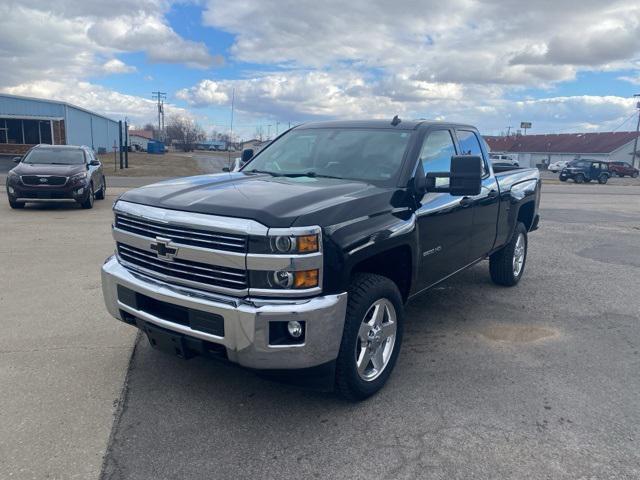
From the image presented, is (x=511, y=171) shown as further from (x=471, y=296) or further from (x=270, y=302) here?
(x=270, y=302)

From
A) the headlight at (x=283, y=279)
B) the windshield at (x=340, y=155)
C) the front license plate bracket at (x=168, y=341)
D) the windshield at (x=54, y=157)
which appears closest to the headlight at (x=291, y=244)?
the headlight at (x=283, y=279)

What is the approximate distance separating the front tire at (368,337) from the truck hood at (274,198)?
50cm

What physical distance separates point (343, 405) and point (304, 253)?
120 centimetres

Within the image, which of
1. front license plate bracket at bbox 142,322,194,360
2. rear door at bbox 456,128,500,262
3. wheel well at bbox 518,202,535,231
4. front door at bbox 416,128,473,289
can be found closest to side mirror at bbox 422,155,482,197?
front door at bbox 416,128,473,289

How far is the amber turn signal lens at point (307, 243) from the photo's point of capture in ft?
9.62

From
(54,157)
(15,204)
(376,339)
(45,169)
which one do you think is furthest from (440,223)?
(54,157)

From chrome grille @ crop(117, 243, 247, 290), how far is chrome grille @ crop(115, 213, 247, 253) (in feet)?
0.40

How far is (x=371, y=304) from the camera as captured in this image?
133 inches

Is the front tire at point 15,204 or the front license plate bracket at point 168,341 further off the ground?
the front license plate bracket at point 168,341

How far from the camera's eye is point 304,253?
9.64 ft

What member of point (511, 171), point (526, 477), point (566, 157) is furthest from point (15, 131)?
point (566, 157)

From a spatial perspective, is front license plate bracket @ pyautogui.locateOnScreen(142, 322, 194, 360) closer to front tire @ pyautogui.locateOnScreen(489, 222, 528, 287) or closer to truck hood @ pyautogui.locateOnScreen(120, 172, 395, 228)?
truck hood @ pyautogui.locateOnScreen(120, 172, 395, 228)

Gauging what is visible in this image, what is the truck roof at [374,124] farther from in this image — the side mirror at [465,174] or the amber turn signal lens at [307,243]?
the amber turn signal lens at [307,243]

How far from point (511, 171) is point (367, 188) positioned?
11.2 feet
